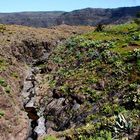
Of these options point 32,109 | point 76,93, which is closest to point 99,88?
point 76,93

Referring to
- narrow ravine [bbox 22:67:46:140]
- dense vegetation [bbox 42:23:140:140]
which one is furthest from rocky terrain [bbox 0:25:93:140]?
dense vegetation [bbox 42:23:140:140]

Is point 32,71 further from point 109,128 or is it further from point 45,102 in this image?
point 109,128

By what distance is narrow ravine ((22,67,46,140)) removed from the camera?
128 feet

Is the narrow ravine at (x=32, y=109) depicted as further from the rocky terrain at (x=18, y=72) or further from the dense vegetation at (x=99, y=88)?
the dense vegetation at (x=99, y=88)

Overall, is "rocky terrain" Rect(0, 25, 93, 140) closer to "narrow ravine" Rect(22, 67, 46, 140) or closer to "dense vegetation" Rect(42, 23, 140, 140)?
"narrow ravine" Rect(22, 67, 46, 140)

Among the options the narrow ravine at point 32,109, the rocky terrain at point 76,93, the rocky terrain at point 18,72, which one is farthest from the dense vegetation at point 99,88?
the rocky terrain at point 18,72

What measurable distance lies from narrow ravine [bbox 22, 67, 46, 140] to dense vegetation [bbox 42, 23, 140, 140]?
56.3 inches

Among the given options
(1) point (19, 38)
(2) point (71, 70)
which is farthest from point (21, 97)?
(1) point (19, 38)

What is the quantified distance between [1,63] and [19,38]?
24.8 metres

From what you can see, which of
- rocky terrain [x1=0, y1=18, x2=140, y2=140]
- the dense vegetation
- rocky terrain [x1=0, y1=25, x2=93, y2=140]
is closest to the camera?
the dense vegetation

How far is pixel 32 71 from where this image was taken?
65.4 m

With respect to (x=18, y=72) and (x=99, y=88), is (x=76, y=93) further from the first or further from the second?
(x=18, y=72)

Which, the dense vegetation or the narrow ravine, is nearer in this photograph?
the dense vegetation

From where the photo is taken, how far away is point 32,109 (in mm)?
46438
